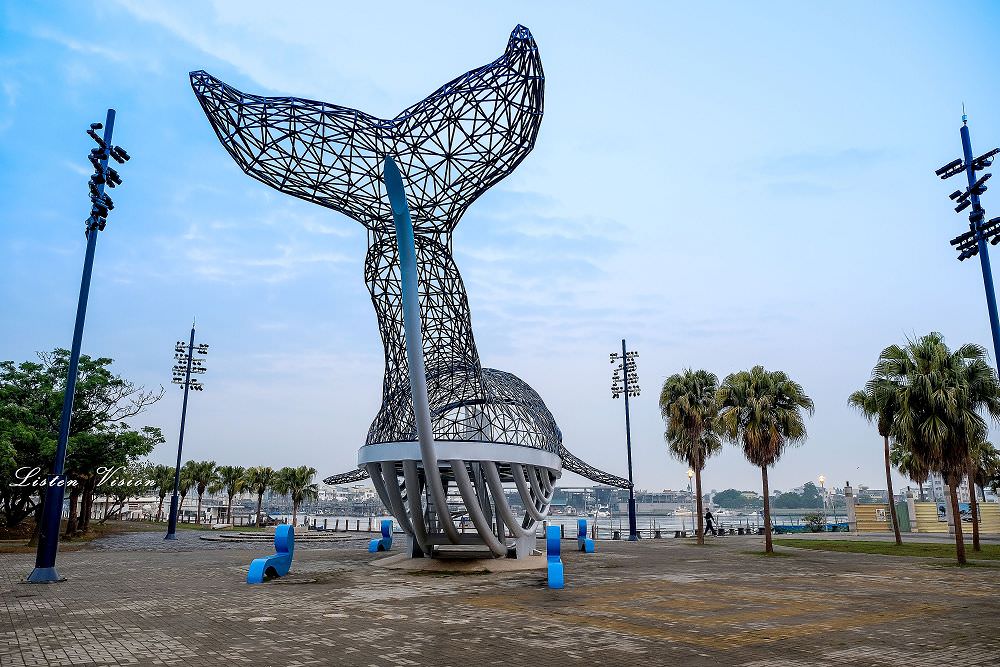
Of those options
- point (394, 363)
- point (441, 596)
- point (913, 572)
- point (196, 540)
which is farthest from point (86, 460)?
point (913, 572)

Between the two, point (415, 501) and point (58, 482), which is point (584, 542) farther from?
point (58, 482)

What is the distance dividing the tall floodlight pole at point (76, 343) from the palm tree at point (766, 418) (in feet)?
92.1

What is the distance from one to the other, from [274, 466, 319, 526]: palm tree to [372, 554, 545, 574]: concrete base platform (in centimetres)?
4020

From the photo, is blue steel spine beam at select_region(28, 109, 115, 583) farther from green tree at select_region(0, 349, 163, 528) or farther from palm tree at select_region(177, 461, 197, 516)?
palm tree at select_region(177, 461, 197, 516)

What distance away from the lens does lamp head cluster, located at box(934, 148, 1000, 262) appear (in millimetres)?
18188

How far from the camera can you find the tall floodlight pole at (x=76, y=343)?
18656 mm

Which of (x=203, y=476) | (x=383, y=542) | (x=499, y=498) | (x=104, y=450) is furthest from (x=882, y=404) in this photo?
(x=203, y=476)

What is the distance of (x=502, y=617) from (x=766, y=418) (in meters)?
23.4

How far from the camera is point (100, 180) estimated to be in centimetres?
2053

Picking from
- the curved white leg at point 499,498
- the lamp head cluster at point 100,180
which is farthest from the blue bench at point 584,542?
the lamp head cluster at point 100,180

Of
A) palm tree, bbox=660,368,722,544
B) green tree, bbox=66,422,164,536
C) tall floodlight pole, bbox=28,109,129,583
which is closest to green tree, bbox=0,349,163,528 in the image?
green tree, bbox=66,422,164,536

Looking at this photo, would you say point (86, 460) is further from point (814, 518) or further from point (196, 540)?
point (814, 518)

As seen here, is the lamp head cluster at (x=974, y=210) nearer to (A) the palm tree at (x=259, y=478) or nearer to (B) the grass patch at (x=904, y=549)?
(B) the grass patch at (x=904, y=549)

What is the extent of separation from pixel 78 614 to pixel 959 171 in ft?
81.9
